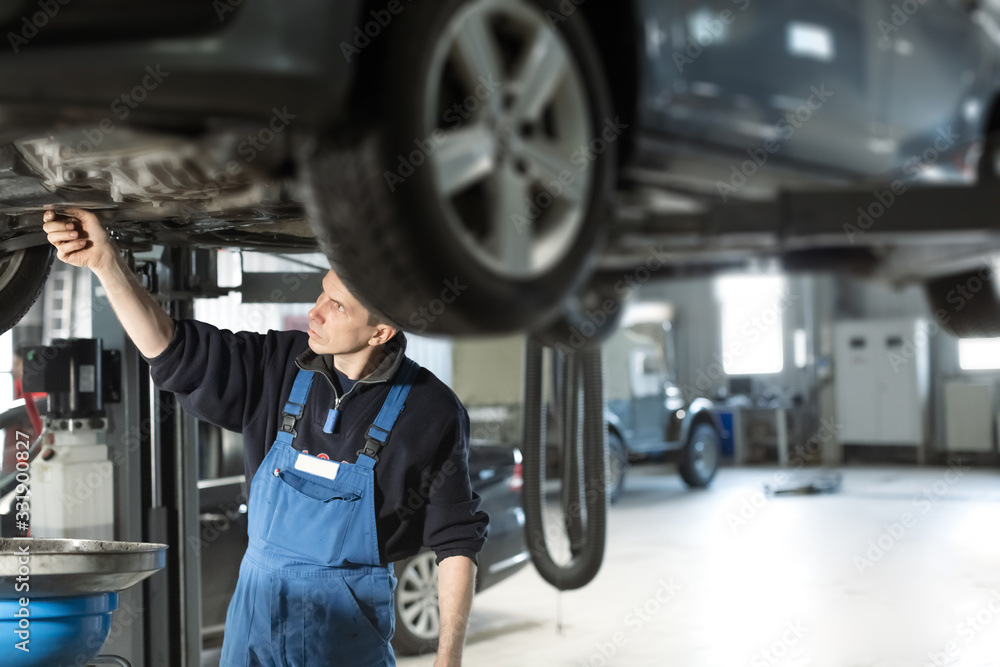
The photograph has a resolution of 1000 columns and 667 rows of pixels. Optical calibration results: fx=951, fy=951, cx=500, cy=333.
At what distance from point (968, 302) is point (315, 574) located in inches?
78.3

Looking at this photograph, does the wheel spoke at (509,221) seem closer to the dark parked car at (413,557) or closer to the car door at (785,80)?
the car door at (785,80)

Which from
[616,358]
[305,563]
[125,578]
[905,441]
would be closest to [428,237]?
[305,563]

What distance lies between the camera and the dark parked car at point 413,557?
3.70m

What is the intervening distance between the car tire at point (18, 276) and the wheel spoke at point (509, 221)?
4.70 feet

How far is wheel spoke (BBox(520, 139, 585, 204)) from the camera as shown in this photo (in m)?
1.33

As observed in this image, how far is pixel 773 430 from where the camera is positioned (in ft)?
43.4

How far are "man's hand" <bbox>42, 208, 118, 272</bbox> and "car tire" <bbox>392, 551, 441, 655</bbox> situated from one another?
2.52m


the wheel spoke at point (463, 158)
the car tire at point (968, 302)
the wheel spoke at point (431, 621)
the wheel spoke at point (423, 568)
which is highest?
the wheel spoke at point (463, 158)

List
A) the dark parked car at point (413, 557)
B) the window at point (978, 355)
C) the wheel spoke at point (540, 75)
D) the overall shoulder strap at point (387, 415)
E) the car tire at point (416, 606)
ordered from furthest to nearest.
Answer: the window at point (978, 355), the car tire at point (416, 606), the dark parked car at point (413, 557), the overall shoulder strap at point (387, 415), the wheel spoke at point (540, 75)

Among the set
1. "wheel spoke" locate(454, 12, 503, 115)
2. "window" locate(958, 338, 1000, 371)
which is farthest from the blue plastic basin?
"window" locate(958, 338, 1000, 371)

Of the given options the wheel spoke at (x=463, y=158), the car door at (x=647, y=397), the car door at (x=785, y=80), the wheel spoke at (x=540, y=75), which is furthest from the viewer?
the car door at (x=647, y=397)

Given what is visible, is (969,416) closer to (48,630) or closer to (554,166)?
(48,630)

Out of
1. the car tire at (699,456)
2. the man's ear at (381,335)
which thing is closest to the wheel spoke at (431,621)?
the man's ear at (381,335)

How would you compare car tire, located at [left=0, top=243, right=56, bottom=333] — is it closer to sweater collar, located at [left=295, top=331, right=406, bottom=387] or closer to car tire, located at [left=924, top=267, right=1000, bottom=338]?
sweater collar, located at [left=295, top=331, right=406, bottom=387]
